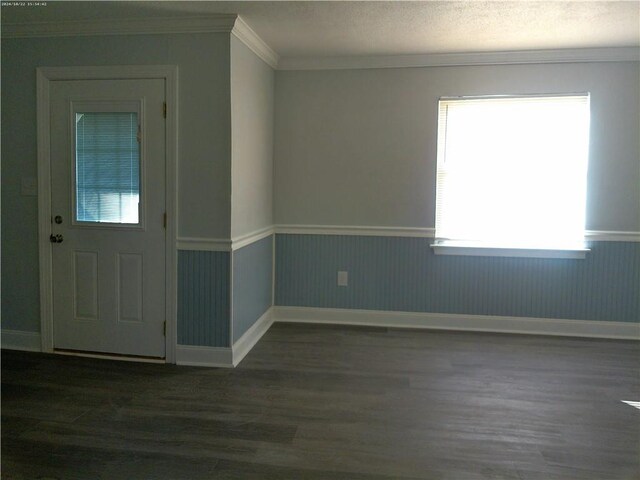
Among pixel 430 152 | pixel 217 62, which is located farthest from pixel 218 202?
pixel 430 152

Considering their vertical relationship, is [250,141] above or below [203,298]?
above

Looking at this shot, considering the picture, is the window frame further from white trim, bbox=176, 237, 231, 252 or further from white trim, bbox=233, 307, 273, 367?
white trim, bbox=233, 307, 273, 367

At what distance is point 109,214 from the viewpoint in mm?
3711

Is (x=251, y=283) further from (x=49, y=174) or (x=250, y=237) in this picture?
(x=49, y=174)

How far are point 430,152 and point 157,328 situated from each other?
2.64 metres

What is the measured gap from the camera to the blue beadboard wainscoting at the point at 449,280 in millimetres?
4363

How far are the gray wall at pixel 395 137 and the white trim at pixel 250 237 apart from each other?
0.96 feet

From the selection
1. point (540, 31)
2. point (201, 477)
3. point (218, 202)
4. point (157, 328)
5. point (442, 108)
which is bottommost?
point (201, 477)

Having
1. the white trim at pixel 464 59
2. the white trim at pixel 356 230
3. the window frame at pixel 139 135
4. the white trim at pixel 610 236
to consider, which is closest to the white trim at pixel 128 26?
the window frame at pixel 139 135

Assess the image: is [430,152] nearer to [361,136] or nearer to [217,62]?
[361,136]

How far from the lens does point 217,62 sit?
11.4 feet

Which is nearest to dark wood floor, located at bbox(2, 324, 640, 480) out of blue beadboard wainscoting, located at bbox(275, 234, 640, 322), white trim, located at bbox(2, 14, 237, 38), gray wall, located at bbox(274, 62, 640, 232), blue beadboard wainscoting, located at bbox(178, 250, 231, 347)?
blue beadboard wainscoting, located at bbox(178, 250, 231, 347)

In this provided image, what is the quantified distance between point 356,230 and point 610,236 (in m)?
2.10
